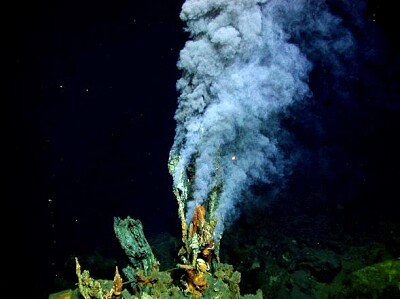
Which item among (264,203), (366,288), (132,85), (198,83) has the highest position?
(132,85)

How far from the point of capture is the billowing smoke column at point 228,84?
11.7 m

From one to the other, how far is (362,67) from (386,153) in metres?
7.28

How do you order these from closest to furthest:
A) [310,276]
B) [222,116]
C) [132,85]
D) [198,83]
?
1. [310,276]
2. [198,83]
3. [222,116]
4. [132,85]

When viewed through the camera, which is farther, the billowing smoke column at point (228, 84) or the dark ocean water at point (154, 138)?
the dark ocean water at point (154, 138)

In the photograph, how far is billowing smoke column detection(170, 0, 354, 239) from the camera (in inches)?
460

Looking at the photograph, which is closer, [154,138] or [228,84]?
[228,84]

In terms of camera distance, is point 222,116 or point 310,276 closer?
point 310,276

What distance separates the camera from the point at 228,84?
46.4 ft

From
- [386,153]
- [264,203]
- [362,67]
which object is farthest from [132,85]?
[386,153]

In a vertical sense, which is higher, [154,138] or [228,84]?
[154,138]

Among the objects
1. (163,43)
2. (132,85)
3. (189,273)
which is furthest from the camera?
(132,85)

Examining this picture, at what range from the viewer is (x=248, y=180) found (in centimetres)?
2350

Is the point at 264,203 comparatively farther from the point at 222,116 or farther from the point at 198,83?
the point at 198,83

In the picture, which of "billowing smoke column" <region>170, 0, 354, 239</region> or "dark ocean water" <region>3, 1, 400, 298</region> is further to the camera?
"dark ocean water" <region>3, 1, 400, 298</region>
